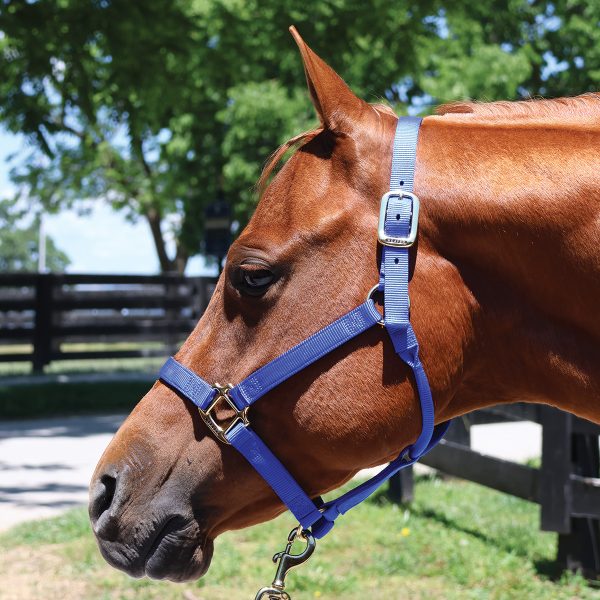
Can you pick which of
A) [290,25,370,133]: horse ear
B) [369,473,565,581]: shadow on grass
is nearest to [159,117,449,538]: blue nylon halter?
[290,25,370,133]: horse ear

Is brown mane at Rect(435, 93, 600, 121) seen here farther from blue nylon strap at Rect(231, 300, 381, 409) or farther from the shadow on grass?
the shadow on grass

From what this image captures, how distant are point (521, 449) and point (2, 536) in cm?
520

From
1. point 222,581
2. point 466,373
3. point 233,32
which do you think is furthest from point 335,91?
point 233,32

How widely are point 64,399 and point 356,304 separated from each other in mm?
10528

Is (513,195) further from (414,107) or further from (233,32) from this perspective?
(414,107)

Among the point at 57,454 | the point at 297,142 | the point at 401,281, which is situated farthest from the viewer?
the point at 57,454

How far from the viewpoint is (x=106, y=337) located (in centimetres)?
1575

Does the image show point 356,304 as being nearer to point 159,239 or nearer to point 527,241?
point 527,241

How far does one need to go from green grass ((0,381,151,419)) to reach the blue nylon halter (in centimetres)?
953

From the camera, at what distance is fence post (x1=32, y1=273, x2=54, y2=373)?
47.0ft

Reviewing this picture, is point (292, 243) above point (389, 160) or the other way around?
the other way around

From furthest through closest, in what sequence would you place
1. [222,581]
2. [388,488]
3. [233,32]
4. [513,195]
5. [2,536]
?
[233,32], [388,488], [2,536], [222,581], [513,195]

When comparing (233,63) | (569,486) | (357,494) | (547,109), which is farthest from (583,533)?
(233,63)

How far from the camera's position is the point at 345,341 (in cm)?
191
